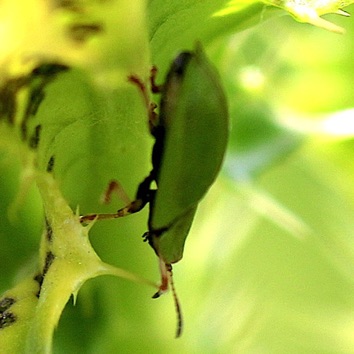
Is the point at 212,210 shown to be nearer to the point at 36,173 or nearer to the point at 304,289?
the point at 304,289

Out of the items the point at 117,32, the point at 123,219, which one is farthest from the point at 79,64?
the point at 123,219

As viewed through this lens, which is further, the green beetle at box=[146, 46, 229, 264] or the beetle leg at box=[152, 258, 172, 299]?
the beetle leg at box=[152, 258, 172, 299]

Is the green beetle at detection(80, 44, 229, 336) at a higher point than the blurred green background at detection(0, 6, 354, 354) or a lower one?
higher

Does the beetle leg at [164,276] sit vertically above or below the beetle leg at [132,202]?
below

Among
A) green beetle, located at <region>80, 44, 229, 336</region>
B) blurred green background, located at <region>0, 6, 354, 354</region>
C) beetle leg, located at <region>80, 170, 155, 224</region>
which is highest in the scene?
green beetle, located at <region>80, 44, 229, 336</region>

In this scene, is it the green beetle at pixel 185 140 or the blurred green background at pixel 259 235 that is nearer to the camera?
the green beetle at pixel 185 140

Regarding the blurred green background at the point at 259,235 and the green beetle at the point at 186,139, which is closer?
the green beetle at the point at 186,139

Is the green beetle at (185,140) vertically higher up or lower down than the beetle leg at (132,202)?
higher up

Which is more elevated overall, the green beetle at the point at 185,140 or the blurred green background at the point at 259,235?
the green beetle at the point at 185,140

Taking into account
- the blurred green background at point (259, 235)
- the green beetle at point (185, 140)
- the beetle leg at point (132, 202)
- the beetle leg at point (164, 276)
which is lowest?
the blurred green background at point (259, 235)

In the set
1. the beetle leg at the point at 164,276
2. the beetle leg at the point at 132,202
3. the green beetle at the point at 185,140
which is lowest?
the beetle leg at the point at 164,276
